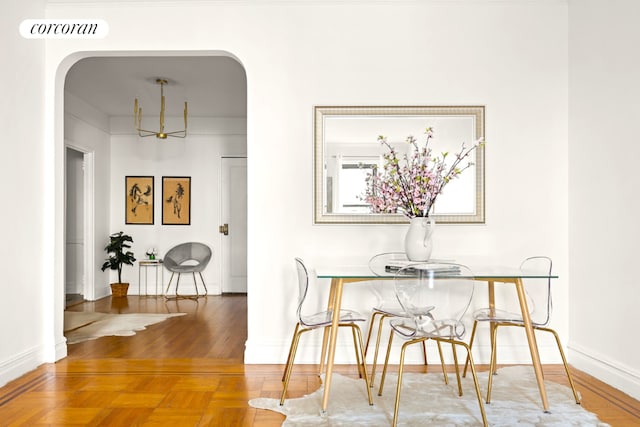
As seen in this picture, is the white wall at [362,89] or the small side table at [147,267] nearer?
the white wall at [362,89]

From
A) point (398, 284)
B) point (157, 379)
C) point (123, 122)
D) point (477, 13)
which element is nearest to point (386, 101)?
point (477, 13)

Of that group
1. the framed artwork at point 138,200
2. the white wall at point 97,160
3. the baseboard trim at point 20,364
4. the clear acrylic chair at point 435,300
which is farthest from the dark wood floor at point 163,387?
the framed artwork at point 138,200

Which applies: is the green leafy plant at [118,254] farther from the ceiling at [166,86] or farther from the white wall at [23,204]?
the white wall at [23,204]

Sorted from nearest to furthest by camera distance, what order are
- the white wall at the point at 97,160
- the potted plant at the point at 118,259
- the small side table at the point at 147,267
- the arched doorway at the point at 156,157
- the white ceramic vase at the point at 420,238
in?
1. the white ceramic vase at the point at 420,238
2. the white wall at the point at 97,160
3. the arched doorway at the point at 156,157
4. the potted plant at the point at 118,259
5. the small side table at the point at 147,267

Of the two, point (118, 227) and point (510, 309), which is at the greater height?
point (118, 227)

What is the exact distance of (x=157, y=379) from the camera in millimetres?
3342

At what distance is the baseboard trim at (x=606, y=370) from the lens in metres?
3.00

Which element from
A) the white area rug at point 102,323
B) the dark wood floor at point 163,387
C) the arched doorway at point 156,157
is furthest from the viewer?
the arched doorway at point 156,157

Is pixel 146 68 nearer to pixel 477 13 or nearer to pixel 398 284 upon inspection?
pixel 477 13

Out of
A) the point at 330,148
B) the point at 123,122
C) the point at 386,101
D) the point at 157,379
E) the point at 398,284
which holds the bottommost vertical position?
the point at 157,379

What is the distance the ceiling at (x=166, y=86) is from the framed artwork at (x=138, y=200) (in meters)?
1.03

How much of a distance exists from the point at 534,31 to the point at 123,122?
19.6 ft

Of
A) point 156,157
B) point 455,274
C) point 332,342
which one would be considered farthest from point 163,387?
point 156,157

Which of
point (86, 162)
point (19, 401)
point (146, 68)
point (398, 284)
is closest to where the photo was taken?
point (398, 284)
